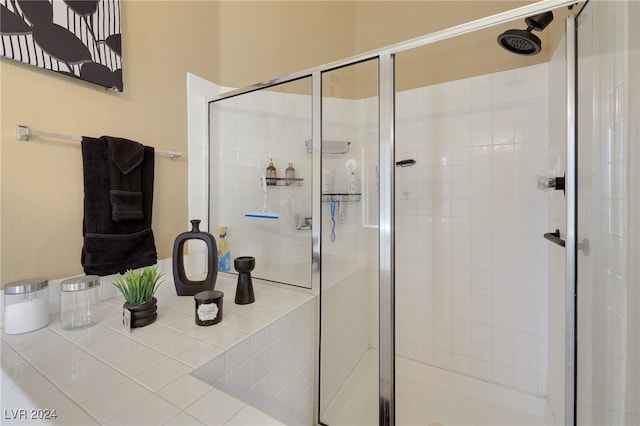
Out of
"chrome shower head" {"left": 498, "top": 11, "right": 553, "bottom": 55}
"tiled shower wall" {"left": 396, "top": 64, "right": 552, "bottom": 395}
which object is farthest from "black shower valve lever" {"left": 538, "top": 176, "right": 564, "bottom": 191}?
"chrome shower head" {"left": 498, "top": 11, "right": 553, "bottom": 55}

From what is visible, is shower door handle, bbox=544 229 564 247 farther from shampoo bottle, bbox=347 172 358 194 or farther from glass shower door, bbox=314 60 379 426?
shampoo bottle, bbox=347 172 358 194

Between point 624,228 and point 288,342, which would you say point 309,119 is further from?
point 624,228

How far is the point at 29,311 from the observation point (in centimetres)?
88

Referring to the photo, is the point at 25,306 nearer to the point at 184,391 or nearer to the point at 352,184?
the point at 184,391

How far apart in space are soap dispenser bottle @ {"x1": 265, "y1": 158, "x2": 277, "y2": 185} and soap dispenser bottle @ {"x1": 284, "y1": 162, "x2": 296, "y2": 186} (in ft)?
0.25

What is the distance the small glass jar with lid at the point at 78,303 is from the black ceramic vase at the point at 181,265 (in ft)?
0.96

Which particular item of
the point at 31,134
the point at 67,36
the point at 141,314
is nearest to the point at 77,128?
the point at 31,134

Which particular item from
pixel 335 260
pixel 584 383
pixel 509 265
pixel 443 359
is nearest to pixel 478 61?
pixel 509 265

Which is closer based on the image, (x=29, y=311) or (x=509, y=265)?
(x=29, y=311)

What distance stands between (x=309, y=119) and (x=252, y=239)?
807 millimetres

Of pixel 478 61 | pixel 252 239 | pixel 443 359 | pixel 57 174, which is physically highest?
pixel 478 61

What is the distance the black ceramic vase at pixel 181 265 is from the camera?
1169 mm

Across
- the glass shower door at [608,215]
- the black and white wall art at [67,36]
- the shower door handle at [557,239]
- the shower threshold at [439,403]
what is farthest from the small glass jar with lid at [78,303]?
the shower door handle at [557,239]

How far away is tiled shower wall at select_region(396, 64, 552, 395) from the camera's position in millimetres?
1602
